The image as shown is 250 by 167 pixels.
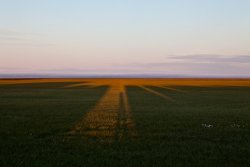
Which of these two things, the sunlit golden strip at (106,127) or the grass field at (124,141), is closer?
the grass field at (124,141)

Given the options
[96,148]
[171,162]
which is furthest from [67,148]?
[171,162]

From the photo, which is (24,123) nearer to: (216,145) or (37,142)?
(37,142)

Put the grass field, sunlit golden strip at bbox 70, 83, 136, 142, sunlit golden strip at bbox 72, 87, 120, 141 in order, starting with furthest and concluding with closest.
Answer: sunlit golden strip at bbox 72, 87, 120, 141 → sunlit golden strip at bbox 70, 83, 136, 142 → the grass field

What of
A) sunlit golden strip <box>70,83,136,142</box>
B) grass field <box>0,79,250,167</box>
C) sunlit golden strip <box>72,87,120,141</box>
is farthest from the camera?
sunlit golden strip <box>72,87,120,141</box>

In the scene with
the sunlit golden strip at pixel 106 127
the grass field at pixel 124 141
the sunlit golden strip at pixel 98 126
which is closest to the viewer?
the grass field at pixel 124 141

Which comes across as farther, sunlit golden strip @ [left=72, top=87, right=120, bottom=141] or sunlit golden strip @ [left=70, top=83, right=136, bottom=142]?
sunlit golden strip @ [left=72, top=87, right=120, bottom=141]

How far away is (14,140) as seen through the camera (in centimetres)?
1349

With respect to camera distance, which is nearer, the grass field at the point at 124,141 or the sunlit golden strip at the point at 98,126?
the grass field at the point at 124,141

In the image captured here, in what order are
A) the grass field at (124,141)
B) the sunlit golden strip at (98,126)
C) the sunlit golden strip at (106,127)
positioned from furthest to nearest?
the sunlit golden strip at (98,126), the sunlit golden strip at (106,127), the grass field at (124,141)

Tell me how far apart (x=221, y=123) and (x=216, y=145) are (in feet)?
18.6

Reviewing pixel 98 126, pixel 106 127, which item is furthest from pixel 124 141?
pixel 98 126

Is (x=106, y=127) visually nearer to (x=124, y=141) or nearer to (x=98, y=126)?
(x=98, y=126)

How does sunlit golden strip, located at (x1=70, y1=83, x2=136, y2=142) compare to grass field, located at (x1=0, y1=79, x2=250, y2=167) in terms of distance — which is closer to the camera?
grass field, located at (x1=0, y1=79, x2=250, y2=167)

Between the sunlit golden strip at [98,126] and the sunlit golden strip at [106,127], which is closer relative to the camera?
the sunlit golden strip at [106,127]
